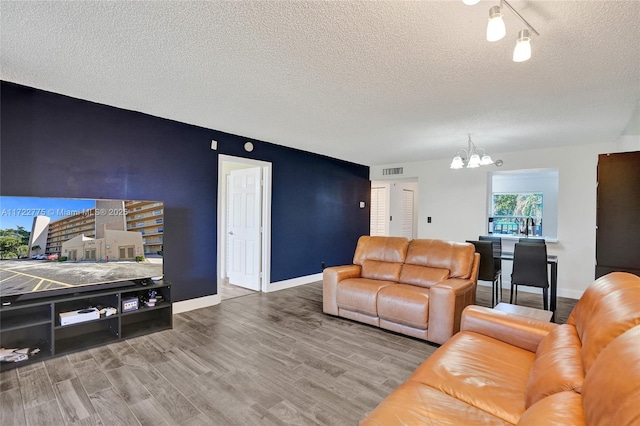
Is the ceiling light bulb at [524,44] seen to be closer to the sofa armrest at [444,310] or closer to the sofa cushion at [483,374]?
the sofa cushion at [483,374]

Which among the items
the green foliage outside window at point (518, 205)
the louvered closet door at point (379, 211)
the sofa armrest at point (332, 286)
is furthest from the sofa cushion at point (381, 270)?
the green foliage outside window at point (518, 205)

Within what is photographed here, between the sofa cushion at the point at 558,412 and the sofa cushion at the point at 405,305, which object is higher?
the sofa cushion at the point at 558,412

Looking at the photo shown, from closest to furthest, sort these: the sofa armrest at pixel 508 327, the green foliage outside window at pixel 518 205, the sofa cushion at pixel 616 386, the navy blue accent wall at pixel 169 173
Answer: the sofa cushion at pixel 616 386
the sofa armrest at pixel 508 327
the navy blue accent wall at pixel 169 173
the green foliage outside window at pixel 518 205

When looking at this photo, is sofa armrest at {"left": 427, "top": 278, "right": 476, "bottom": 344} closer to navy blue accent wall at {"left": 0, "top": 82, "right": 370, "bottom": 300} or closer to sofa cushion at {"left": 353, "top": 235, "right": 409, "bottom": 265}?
sofa cushion at {"left": 353, "top": 235, "right": 409, "bottom": 265}

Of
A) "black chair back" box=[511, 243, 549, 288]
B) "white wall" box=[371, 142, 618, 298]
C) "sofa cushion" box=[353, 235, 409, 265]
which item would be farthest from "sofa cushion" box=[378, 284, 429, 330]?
"white wall" box=[371, 142, 618, 298]

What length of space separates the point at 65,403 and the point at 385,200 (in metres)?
6.81

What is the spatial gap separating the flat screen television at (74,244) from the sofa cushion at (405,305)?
7.91 ft

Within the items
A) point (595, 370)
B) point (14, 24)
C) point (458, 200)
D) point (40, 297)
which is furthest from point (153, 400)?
point (458, 200)

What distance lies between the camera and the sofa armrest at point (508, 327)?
1881 mm

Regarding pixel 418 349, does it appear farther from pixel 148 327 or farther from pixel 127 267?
pixel 127 267

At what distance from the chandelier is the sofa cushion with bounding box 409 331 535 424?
2.65m

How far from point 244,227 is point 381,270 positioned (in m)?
2.45

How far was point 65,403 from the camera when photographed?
6.66ft

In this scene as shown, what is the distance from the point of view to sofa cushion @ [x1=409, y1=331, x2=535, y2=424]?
1354 millimetres
